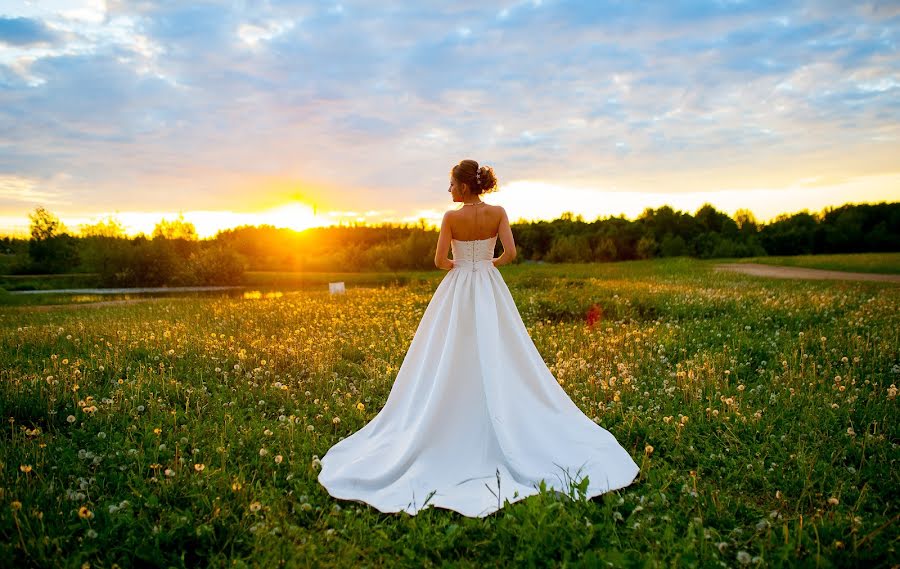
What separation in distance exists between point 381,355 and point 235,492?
5402mm

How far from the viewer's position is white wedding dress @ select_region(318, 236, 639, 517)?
4988 mm

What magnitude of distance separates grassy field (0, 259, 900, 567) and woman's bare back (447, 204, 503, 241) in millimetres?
2797

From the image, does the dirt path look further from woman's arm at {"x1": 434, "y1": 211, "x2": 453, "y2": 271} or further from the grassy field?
woman's arm at {"x1": 434, "y1": 211, "x2": 453, "y2": 271}

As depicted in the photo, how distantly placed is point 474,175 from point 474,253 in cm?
96

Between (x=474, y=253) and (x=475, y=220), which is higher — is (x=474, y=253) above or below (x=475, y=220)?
below

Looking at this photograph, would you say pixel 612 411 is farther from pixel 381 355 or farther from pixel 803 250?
pixel 803 250

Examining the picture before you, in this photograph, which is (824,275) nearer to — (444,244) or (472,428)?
(444,244)

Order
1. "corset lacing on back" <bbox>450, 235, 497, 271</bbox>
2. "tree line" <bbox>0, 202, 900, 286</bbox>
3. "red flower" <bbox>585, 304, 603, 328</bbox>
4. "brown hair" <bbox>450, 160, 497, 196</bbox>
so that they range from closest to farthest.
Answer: "brown hair" <bbox>450, 160, 497, 196</bbox>
"corset lacing on back" <bbox>450, 235, 497, 271</bbox>
"red flower" <bbox>585, 304, 603, 328</bbox>
"tree line" <bbox>0, 202, 900, 286</bbox>

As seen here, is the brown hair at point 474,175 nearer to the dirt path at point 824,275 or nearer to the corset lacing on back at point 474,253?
the corset lacing on back at point 474,253

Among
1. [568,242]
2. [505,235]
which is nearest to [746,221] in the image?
[568,242]

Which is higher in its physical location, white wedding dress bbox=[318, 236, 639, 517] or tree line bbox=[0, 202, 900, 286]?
tree line bbox=[0, 202, 900, 286]

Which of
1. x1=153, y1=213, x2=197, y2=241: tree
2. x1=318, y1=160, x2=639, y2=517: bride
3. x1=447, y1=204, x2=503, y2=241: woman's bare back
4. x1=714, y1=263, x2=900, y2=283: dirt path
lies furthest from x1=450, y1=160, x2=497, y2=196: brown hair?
x1=153, y1=213, x2=197, y2=241: tree

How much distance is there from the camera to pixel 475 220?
6.27m

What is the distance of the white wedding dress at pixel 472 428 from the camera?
4988mm
